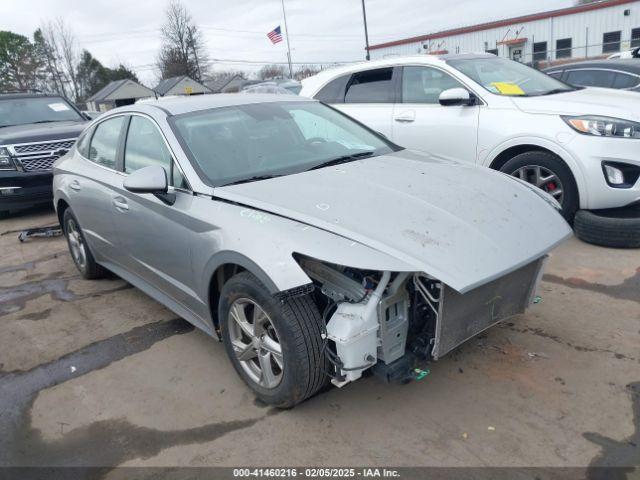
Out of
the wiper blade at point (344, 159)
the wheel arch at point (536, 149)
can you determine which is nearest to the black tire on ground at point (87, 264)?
the wiper blade at point (344, 159)

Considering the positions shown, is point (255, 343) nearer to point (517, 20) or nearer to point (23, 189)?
point (23, 189)

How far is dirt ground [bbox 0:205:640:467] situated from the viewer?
2457mm

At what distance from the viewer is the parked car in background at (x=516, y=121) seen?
452 centimetres

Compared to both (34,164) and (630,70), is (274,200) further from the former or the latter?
(630,70)

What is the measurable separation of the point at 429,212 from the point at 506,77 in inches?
146

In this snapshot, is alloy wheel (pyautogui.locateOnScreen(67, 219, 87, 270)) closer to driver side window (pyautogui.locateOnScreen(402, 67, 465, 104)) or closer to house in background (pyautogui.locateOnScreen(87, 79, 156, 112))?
driver side window (pyautogui.locateOnScreen(402, 67, 465, 104))

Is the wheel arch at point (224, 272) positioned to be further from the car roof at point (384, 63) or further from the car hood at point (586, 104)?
the car roof at point (384, 63)

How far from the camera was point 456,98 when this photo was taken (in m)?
5.15

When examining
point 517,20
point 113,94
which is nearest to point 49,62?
point 113,94

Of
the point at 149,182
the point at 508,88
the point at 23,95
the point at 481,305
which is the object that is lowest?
the point at 481,305

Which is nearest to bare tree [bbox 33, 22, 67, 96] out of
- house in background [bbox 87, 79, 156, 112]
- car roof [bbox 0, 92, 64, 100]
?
house in background [bbox 87, 79, 156, 112]

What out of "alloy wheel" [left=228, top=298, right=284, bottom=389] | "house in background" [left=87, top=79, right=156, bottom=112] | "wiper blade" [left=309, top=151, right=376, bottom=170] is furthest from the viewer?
"house in background" [left=87, top=79, right=156, bottom=112]

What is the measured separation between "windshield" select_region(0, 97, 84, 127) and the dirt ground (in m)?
6.03

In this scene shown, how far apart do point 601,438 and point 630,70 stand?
314 inches
